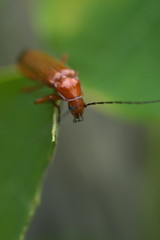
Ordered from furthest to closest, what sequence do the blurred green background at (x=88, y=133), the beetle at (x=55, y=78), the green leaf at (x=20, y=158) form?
the beetle at (x=55, y=78) < the blurred green background at (x=88, y=133) < the green leaf at (x=20, y=158)

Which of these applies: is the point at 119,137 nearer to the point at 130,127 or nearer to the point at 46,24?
the point at 130,127

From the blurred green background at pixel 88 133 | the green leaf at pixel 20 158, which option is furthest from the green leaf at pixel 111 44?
the green leaf at pixel 20 158

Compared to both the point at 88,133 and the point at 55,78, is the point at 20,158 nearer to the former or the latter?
the point at 55,78

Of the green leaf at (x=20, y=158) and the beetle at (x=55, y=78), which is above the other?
the beetle at (x=55, y=78)

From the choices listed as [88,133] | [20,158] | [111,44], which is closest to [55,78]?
[111,44]

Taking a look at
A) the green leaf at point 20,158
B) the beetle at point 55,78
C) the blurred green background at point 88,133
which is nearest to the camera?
the green leaf at point 20,158

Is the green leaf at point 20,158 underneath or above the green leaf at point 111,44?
underneath

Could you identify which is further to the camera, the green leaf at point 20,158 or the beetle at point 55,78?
the beetle at point 55,78

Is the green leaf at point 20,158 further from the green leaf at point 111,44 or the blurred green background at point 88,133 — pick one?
the green leaf at point 111,44

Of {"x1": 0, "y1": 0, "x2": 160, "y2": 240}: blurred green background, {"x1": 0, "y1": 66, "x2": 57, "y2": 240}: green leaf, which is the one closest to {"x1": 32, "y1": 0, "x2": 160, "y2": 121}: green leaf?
{"x1": 0, "y1": 0, "x2": 160, "y2": 240}: blurred green background

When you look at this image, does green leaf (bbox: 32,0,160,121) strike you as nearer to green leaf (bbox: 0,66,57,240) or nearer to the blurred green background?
the blurred green background
